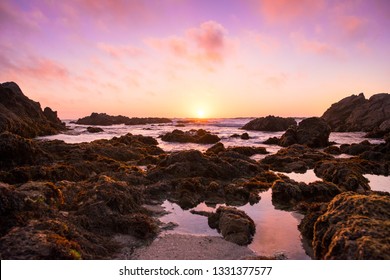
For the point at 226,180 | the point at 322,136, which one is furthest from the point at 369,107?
the point at 226,180

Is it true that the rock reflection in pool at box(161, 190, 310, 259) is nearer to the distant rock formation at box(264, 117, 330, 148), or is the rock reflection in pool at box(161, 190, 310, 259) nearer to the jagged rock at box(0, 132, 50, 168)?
the jagged rock at box(0, 132, 50, 168)

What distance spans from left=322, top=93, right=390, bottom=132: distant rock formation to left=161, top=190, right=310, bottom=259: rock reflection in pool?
157 ft

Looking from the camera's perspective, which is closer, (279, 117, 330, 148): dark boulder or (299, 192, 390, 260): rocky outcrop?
(299, 192, 390, 260): rocky outcrop

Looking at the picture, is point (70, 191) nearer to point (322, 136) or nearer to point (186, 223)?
point (186, 223)

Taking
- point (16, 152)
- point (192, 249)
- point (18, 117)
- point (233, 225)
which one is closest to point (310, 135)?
point (233, 225)

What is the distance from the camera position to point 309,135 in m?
31.2

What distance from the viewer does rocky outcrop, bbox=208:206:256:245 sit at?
691 centimetres

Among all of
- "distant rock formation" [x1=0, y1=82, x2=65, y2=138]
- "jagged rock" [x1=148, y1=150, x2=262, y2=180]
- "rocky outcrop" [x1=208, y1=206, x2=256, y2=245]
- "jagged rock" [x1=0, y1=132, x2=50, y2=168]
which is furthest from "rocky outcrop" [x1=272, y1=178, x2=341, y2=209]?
"distant rock formation" [x1=0, y1=82, x2=65, y2=138]

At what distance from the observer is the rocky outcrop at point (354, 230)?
4238 millimetres

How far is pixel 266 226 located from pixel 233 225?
50.0 inches

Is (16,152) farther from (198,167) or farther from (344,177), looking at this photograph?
(344,177)

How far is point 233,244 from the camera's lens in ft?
22.0

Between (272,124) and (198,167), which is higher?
(272,124)

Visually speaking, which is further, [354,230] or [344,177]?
[344,177]
